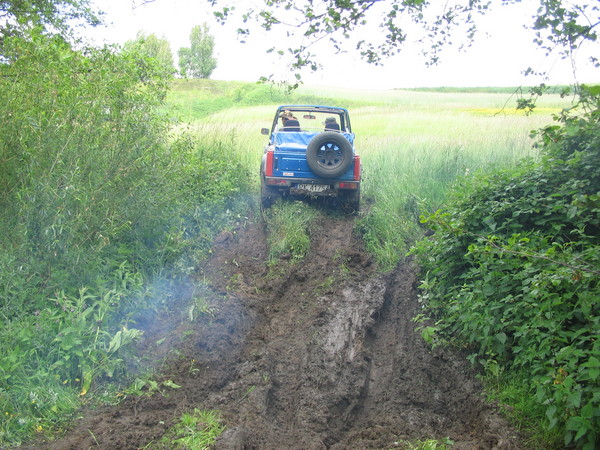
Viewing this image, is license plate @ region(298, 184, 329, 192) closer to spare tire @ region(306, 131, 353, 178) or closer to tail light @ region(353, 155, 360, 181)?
spare tire @ region(306, 131, 353, 178)

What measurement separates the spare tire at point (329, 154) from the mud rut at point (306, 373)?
2.57 meters

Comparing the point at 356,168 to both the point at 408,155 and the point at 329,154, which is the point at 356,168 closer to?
the point at 329,154

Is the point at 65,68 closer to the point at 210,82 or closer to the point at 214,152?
the point at 214,152

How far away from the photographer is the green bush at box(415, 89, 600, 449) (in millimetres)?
3529

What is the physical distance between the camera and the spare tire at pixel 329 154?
9219 mm

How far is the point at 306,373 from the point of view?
4898 millimetres

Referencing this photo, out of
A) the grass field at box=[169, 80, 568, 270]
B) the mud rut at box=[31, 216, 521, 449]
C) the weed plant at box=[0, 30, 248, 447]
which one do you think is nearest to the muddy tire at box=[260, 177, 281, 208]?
the grass field at box=[169, 80, 568, 270]

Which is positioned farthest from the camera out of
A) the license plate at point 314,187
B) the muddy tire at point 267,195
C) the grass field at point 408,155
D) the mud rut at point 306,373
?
the muddy tire at point 267,195

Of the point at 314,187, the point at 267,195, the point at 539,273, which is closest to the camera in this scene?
the point at 539,273

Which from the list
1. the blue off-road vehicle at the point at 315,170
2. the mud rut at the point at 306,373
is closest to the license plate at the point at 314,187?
the blue off-road vehicle at the point at 315,170

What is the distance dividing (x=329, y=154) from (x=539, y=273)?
5566 mm

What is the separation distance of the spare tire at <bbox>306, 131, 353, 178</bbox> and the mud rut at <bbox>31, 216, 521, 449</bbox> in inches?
101

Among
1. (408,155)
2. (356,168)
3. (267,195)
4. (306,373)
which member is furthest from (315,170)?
(306,373)

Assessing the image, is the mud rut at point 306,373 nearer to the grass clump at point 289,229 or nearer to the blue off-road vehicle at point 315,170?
the grass clump at point 289,229
